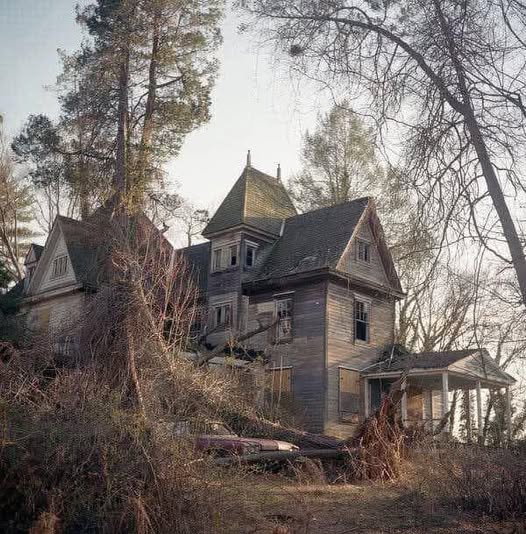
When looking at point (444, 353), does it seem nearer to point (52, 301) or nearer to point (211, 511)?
point (52, 301)

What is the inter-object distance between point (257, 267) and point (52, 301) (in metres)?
9.44

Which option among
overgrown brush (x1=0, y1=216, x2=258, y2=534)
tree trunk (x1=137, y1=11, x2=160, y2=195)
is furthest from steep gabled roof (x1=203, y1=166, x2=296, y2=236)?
overgrown brush (x1=0, y1=216, x2=258, y2=534)

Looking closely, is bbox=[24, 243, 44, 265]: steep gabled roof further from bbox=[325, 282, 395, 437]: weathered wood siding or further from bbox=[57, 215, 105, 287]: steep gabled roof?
bbox=[325, 282, 395, 437]: weathered wood siding

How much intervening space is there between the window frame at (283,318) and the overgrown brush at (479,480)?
15867 mm

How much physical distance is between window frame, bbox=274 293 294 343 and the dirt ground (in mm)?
14984

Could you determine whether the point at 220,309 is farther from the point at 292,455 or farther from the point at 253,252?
the point at 292,455

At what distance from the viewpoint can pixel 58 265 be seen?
3138 centimetres

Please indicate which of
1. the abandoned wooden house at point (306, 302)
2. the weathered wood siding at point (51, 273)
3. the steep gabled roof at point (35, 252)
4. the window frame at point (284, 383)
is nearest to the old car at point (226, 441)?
the abandoned wooden house at point (306, 302)

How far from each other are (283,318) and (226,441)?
1297cm

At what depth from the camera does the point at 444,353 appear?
87.4 ft

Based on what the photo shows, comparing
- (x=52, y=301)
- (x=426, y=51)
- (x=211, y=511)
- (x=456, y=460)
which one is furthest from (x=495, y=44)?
(x=52, y=301)

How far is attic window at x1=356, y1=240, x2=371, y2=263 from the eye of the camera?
2834 centimetres

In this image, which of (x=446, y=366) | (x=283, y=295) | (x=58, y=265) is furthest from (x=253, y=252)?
(x=446, y=366)

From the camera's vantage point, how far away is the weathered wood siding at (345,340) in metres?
25.5
